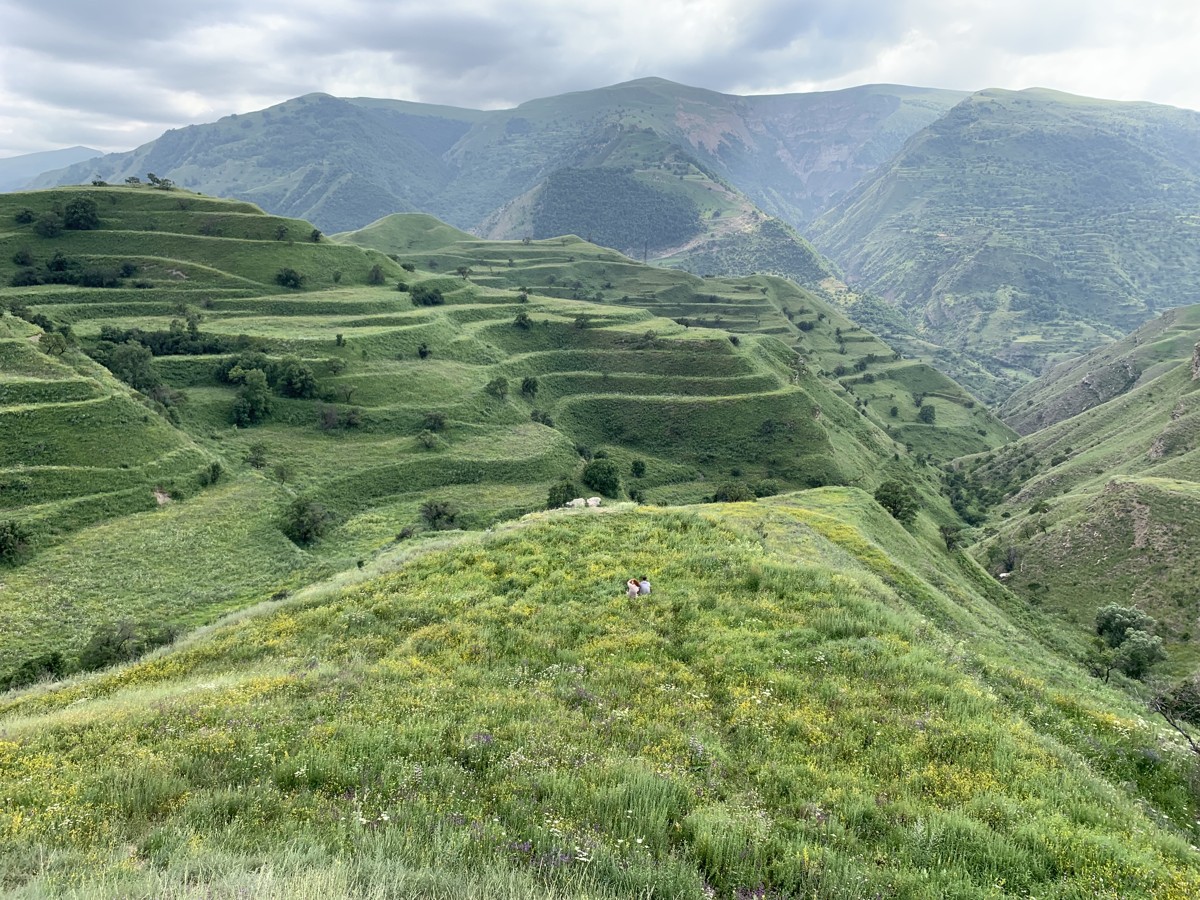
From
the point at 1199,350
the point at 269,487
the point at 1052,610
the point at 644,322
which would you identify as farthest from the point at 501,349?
the point at 1199,350

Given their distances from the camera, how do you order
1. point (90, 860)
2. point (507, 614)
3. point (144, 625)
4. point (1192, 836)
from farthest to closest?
point (144, 625)
point (507, 614)
point (1192, 836)
point (90, 860)

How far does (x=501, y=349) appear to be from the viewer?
12712 centimetres

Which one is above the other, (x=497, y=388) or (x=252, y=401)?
(x=497, y=388)

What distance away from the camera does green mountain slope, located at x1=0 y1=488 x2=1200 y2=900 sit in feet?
23.9

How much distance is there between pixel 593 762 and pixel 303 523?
198 feet

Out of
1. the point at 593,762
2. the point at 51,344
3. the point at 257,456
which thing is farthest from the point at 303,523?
the point at 593,762

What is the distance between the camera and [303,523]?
2406 inches

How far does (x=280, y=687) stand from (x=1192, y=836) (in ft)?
62.7

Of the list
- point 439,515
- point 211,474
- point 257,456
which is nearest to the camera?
point 211,474

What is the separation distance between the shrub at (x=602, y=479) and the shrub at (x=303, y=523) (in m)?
35.5

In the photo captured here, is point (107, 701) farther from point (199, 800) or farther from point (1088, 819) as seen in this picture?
point (1088, 819)

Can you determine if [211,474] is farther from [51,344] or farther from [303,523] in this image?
[51,344]

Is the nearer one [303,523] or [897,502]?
[303,523]

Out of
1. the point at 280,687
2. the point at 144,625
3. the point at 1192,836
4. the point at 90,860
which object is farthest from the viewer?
the point at 144,625
